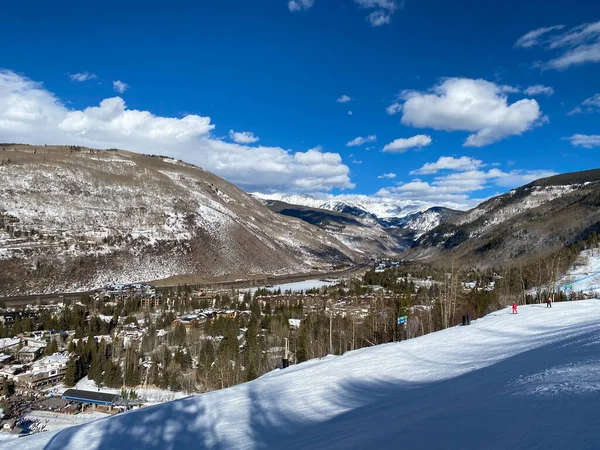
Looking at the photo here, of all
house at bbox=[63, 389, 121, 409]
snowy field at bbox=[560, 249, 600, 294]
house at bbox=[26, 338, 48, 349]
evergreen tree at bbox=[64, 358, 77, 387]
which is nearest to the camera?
house at bbox=[63, 389, 121, 409]

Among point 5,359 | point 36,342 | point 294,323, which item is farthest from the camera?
point 294,323

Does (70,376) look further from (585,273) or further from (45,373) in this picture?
Answer: (585,273)

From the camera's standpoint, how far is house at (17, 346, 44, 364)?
47.5 metres

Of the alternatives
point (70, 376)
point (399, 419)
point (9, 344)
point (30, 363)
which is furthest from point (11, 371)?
point (399, 419)

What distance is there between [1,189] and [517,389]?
14906 centimetres

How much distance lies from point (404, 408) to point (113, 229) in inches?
5193

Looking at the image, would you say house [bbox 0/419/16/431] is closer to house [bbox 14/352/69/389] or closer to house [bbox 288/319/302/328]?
house [bbox 14/352/69/389]

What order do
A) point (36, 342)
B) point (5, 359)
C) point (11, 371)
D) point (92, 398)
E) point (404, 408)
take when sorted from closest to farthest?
point (404, 408) → point (92, 398) → point (11, 371) → point (5, 359) → point (36, 342)

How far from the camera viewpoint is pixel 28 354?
47969 mm

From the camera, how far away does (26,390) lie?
40469 mm

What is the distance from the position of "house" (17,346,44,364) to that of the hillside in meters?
50.4

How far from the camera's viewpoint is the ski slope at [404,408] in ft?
18.7

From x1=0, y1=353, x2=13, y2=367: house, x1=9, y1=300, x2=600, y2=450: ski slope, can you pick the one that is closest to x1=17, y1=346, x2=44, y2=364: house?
x1=0, y1=353, x2=13, y2=367: house

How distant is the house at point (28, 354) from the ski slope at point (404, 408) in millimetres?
45017
